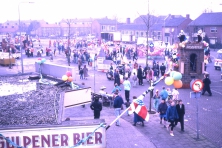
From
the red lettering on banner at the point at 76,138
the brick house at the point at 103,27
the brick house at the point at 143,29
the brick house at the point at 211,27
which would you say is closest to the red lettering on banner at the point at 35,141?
the red lettering on banner at the point at 76,138

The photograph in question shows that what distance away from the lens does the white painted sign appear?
20.0 ft

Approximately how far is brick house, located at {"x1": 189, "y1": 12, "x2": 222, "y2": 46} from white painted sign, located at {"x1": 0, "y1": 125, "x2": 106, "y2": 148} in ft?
169

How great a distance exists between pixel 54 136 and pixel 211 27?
5546 centimetres

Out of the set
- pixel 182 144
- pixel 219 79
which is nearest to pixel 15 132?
pixel 182 144

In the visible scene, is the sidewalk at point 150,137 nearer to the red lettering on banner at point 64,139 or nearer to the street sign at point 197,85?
the street sign at point 197,85

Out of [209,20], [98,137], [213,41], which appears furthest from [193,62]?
[209,20]

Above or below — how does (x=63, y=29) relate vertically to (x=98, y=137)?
above

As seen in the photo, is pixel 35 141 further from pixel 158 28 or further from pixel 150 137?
pixel 158 28

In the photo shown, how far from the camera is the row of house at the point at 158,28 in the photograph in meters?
56.2

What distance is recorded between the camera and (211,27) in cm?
5622

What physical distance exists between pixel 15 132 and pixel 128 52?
115 ft

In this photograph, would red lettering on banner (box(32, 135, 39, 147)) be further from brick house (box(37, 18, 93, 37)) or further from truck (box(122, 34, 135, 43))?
brick house (box(37, 18, 93, 37))

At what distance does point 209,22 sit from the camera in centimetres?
5684

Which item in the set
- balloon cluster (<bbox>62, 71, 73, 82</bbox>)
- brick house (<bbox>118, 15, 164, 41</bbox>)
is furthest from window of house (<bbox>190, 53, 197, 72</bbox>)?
brick house (<bbox>118, 15, 164, 41</bbox>)
